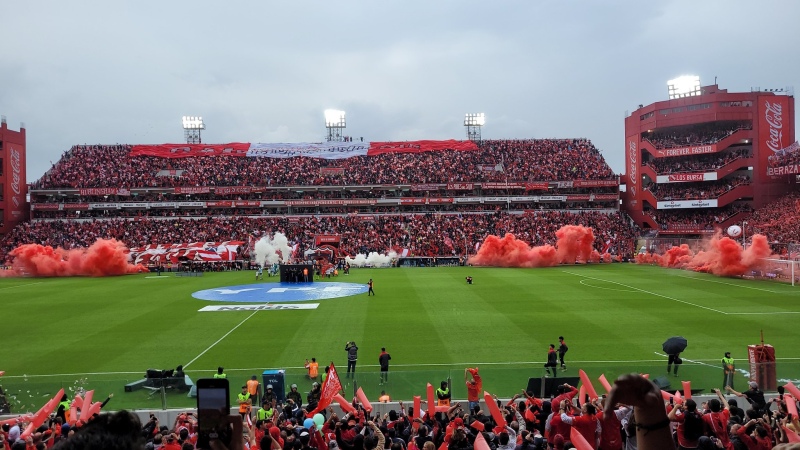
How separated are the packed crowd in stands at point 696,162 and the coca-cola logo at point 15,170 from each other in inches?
2876

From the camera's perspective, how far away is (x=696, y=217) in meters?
60.0

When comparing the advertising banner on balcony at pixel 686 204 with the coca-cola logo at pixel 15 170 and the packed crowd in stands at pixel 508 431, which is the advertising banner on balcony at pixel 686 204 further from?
the coca-cola logo at pixel 15 170

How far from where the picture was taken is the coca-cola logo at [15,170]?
6469 cm

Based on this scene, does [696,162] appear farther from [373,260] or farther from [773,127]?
[373,260]

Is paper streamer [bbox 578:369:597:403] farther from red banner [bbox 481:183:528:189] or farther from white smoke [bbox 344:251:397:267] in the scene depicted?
red banner [bbox 481:183:528:189]

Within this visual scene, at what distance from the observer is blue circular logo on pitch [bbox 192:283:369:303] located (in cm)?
3331

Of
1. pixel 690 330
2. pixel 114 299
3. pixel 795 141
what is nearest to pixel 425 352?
pixel 690 330

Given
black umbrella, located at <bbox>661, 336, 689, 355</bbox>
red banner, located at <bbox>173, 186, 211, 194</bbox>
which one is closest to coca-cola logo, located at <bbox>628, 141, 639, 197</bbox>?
red banner, located at <bbox>173, 186, 211, 194</bbox>

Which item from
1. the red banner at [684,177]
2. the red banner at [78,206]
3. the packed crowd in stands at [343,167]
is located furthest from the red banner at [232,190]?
the red banner at [684,177]

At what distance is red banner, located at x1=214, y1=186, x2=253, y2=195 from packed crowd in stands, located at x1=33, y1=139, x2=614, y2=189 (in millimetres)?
1278

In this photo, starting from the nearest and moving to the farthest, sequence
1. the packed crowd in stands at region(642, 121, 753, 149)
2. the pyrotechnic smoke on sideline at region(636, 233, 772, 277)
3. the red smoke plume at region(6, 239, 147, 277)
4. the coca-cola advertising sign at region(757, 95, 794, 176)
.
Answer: the pyrotechnic smoke on sideline at region(636, 233, 772, 277), the red smoke plume at region(6, 239, 147, 277), the coca-cola advertising sign at region(757, 95, 794, 176), the packed crowd in stands at region(642, 121, 753, 149)

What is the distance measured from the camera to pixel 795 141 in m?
57.5

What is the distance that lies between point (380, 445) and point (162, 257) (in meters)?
54.9

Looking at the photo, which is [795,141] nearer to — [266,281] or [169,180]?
[266,281]
